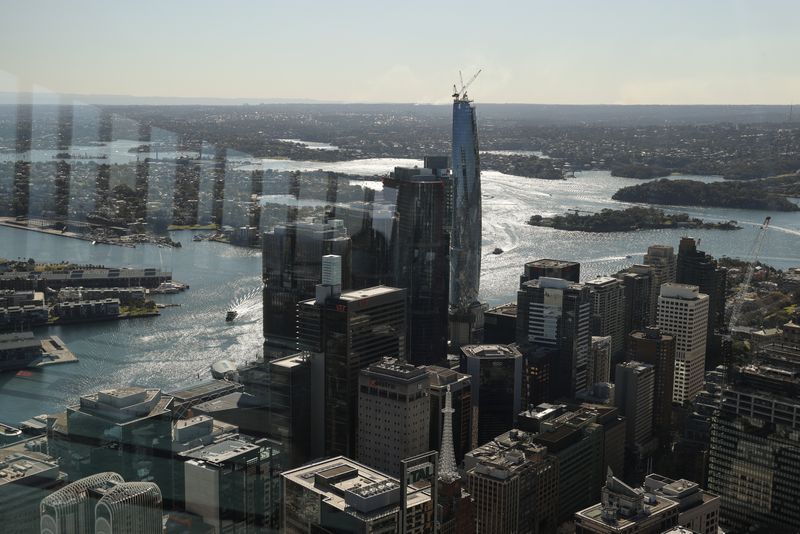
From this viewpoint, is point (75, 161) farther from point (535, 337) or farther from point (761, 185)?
point (761, 185)

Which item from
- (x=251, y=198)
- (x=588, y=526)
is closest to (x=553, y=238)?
(x=251, y=198)

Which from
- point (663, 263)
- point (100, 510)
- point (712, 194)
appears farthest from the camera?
point (712, 194)

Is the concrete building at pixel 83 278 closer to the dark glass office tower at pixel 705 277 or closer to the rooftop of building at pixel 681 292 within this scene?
the rooftop of building at pixel 681 292

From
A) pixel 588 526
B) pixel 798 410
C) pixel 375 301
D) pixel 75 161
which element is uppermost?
pixel 75 161

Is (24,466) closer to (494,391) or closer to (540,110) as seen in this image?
(494,391)

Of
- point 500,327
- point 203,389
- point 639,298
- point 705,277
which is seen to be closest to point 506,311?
point 500,327

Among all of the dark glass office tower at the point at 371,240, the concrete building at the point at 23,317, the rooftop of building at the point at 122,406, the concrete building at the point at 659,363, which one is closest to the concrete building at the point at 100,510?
the rooftop of building at the point at 122,406

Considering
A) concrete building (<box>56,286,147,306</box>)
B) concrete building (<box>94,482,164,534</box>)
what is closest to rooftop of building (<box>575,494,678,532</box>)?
concrete building (<box>94,482,164,534</box>)
